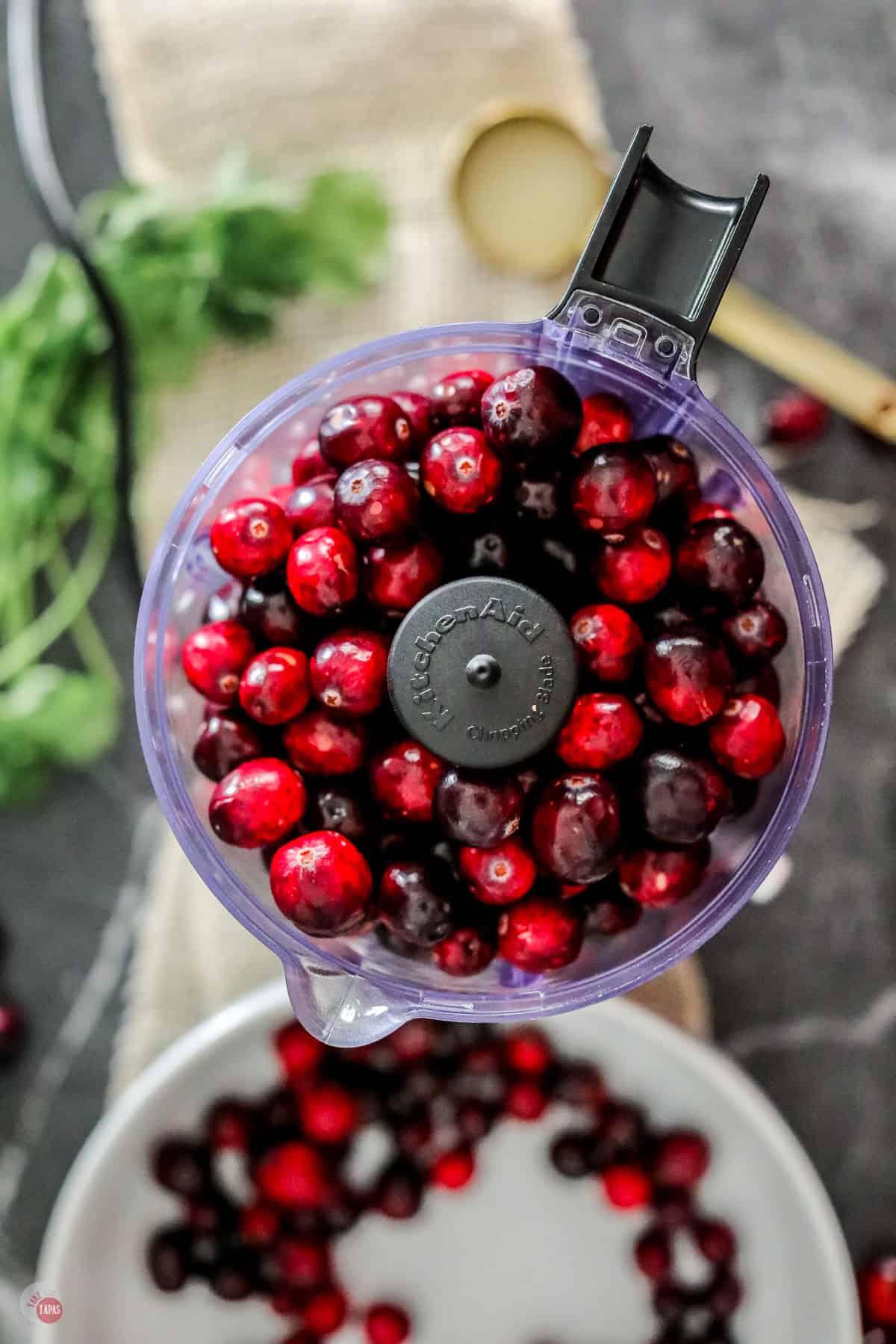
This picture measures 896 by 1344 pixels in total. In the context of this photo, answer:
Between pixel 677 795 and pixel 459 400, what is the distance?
7.8 inches

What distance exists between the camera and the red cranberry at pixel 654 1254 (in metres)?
0.72

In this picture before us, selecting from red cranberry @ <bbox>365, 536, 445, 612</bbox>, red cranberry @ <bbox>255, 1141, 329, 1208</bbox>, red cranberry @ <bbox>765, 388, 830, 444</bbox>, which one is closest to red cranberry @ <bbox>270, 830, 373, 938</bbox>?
red cranberry @ <bbox>365, 536, 445, 612</bbox>

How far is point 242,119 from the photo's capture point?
31.8 inches

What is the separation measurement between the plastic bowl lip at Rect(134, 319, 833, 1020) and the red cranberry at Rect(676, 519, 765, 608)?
0.05 meters

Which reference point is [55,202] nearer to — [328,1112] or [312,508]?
[312,508]

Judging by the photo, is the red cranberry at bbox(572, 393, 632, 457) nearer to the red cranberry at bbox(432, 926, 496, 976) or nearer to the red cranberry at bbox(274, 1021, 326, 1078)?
the red cranberry at bbox(432, 926, 496, 976)

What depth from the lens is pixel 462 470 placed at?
48 centimetres

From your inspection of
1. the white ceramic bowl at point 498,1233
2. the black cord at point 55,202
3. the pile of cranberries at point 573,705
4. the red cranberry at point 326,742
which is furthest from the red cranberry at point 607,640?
the black cord at point 55,202

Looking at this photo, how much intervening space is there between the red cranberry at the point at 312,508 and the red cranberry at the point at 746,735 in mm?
189

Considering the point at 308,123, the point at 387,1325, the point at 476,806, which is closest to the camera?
the point at 476,806

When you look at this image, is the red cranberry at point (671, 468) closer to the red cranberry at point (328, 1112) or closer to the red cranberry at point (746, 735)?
the red cranberry at point (746, 735)

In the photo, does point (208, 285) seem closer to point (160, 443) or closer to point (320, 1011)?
point (160, 443)

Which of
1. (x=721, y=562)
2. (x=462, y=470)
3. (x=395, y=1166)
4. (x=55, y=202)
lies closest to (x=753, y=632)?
(x=721, y=562)

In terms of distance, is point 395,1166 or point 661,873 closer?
point 661,873
